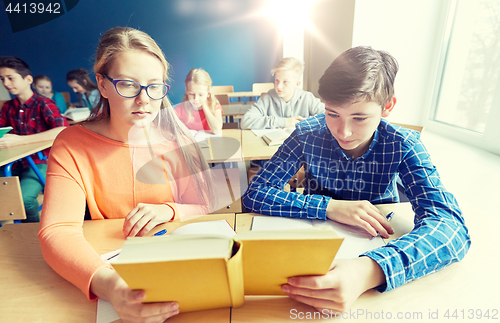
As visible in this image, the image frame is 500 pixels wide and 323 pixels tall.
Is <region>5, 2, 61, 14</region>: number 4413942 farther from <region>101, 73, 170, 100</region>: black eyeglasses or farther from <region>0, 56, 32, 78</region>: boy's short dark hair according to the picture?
<region>101, 73, 170, 100</region>: black eyeglasses

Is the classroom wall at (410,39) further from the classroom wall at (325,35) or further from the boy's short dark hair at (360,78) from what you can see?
the boy's short dark hair at (360,78)

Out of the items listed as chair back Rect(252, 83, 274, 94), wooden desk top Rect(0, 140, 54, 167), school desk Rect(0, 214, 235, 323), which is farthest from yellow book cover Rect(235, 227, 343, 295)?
chair back Rect(252, 83, 274, 94)

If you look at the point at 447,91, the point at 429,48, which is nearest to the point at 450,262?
the point at 447,91

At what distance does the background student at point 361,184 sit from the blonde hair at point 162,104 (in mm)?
241

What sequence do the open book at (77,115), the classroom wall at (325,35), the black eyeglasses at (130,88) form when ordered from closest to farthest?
1. the black eyeglasses at (130,88)
2. the classroom wall at (325,35)
3. the open book at (77,115)

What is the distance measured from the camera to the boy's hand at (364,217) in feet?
2.35

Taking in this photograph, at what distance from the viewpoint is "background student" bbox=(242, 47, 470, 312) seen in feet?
1.79

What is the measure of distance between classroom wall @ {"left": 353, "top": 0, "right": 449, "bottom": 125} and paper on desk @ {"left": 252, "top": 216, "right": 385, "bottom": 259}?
188cm

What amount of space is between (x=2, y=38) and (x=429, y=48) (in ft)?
22.7

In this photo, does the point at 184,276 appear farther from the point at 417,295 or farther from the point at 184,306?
the point at 417,295

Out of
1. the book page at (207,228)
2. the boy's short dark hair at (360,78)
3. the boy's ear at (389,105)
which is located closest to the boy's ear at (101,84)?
the book page at (207,228)

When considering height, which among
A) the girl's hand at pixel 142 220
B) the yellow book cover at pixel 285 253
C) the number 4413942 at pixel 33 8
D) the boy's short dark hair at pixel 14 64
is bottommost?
the girl's hand at pixel 142 220

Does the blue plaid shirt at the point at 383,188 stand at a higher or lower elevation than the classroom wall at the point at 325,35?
lower

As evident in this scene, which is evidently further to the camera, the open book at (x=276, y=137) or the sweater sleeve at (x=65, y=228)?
the open book at (x=276, y=137)
